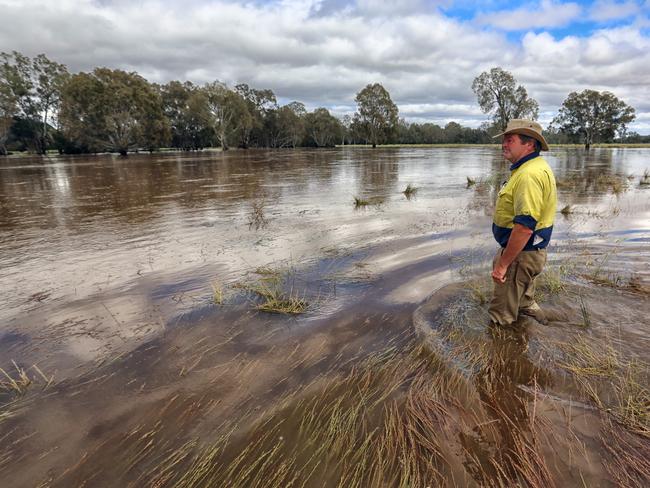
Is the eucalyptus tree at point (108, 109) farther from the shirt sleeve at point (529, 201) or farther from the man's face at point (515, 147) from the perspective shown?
the shirt sleeve at point (529, 201)

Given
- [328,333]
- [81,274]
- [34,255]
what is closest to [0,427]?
[328,333]

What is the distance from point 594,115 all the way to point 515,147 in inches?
3521

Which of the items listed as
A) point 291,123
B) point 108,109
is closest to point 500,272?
point 108,109

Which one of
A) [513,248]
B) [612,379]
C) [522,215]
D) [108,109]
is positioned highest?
[108,109]

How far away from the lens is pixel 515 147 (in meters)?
3.32

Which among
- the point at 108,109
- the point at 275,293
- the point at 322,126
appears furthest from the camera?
the point at 322,126

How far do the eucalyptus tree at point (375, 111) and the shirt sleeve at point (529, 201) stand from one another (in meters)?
81.6

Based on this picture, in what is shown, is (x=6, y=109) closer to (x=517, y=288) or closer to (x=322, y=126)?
(x=322, y=126)

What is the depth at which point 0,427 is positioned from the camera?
2.72m

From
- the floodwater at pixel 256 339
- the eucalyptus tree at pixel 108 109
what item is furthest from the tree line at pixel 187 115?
the floodwater at pixel 256 339

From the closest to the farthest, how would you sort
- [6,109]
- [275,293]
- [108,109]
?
1. [275,293]
2. [108,109]
3. [6,109]

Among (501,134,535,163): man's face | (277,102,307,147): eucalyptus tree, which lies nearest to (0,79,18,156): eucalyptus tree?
(277,102,307,147): eucalyptus tree

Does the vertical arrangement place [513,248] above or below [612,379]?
above

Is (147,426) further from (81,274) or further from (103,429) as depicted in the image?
(81,274)
